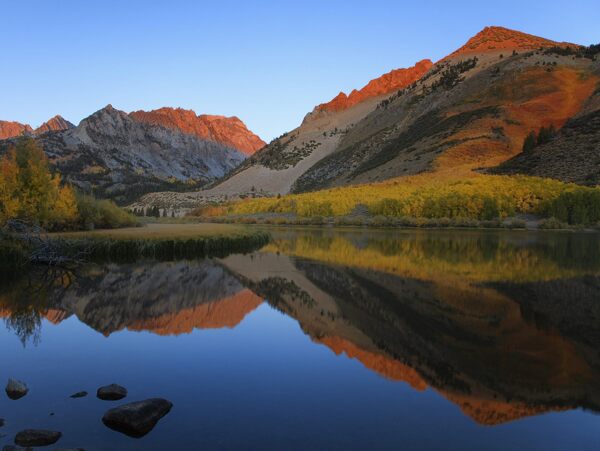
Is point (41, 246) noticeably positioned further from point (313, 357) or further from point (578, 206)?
point (578, 206)

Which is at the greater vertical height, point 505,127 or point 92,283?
point 505,127

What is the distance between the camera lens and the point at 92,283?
2014 cm

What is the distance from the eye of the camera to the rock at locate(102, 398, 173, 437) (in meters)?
7.26

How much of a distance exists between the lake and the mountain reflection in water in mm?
69

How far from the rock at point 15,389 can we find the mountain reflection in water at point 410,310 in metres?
4.14

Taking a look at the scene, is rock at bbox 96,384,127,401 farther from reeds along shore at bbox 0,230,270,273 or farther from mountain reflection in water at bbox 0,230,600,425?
reeds along shore at bbox 0,230,270,273

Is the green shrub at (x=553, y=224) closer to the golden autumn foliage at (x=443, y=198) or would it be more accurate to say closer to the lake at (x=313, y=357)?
the golden autumn foliage at (x=443, y=198)

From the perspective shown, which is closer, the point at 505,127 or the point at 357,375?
the point at 357,375

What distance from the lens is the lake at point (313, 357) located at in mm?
7480

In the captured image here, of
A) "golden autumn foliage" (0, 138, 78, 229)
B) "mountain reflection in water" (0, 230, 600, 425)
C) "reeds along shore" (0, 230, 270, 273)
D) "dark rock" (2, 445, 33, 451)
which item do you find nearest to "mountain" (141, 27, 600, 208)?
"reeds along shore" (0, 230, 270, 273)

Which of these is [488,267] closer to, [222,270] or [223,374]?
[222,270]

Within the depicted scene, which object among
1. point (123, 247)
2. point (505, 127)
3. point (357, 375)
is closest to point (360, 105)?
point (505, 127)

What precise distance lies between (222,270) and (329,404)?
1727 centimetres

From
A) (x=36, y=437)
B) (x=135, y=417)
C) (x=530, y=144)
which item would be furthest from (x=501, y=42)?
(x=36, y=437)
